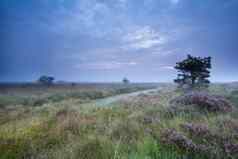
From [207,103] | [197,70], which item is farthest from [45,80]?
[207,103]

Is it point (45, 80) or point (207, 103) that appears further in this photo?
point (45, 80)

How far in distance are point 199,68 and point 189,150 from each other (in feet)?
54.1

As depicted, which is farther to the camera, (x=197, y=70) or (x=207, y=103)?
(x=197, y=70)

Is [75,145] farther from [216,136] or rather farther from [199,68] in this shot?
[199,68]

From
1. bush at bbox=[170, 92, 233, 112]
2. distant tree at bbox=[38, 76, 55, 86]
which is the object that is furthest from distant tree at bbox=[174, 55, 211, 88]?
distant tree at bbox=[38, 76, 55, 86]

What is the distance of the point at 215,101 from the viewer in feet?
21.0

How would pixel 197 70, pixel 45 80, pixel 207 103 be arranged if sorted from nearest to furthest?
pixel 207 103 → pixel 197 70 → pixel 45 80

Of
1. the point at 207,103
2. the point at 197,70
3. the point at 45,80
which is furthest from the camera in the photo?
the point at 45,80

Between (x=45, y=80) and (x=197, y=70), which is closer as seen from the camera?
(x=197, y=70)

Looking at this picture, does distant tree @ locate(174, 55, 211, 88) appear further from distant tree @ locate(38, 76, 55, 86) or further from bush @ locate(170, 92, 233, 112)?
distant tree @ locate(38, 76, 55, 86)

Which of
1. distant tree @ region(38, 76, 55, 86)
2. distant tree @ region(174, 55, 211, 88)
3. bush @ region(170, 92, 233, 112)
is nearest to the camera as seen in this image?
bush @ region(170, 92, 233, 112)

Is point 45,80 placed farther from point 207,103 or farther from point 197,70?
point 207,103

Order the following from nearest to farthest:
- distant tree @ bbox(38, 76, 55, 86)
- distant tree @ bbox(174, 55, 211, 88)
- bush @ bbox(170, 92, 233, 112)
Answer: bush @ bbox(170, 92, 233, 112) → distant tree @ bbox(174, 55, 211, 88) → distant tree @ bbox(38, 76, 55, 86)

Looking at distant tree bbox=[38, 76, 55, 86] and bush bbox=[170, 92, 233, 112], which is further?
distant tree bbox=[38, 76, 55, 86]
